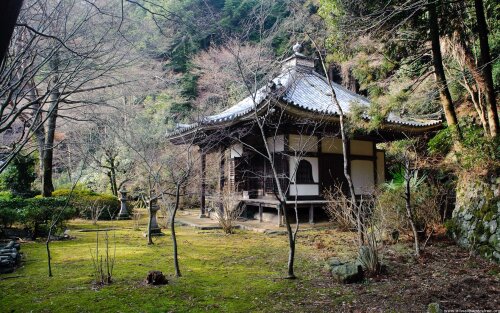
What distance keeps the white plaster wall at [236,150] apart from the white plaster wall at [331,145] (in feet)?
10.0

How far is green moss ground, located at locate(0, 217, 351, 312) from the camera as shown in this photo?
158 inches

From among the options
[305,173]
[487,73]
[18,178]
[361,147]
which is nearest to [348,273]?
[487,73]

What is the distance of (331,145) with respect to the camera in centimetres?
1220

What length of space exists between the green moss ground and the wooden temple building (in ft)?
11.9

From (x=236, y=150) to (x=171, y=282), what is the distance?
28.8ft

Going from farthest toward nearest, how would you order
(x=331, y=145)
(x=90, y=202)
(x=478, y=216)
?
(x=90, y=202) → (x=331, y=145) → (x=478, y=216)

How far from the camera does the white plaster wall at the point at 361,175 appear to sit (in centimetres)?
1284

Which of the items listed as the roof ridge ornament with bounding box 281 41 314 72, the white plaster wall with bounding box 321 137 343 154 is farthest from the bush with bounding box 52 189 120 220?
the roof ridge ornament with bounding box 281 41 314 72

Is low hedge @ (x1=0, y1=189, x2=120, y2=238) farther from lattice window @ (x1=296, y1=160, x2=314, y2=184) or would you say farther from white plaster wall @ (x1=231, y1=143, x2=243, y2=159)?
lattice window @ (x1=296, y1=160, x2=314, y2=184)

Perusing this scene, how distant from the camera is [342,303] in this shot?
3.98 metres

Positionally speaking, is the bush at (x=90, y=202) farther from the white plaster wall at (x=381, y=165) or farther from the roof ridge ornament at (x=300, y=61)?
the white plaster wall at (x=381, y=165)

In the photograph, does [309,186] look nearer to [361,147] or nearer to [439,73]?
[361,147]

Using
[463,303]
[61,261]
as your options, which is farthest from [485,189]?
[61,261]

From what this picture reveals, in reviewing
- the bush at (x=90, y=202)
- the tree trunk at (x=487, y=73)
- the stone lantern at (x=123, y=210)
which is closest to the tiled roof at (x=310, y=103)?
the tree trunk at (x=487, y=73)
